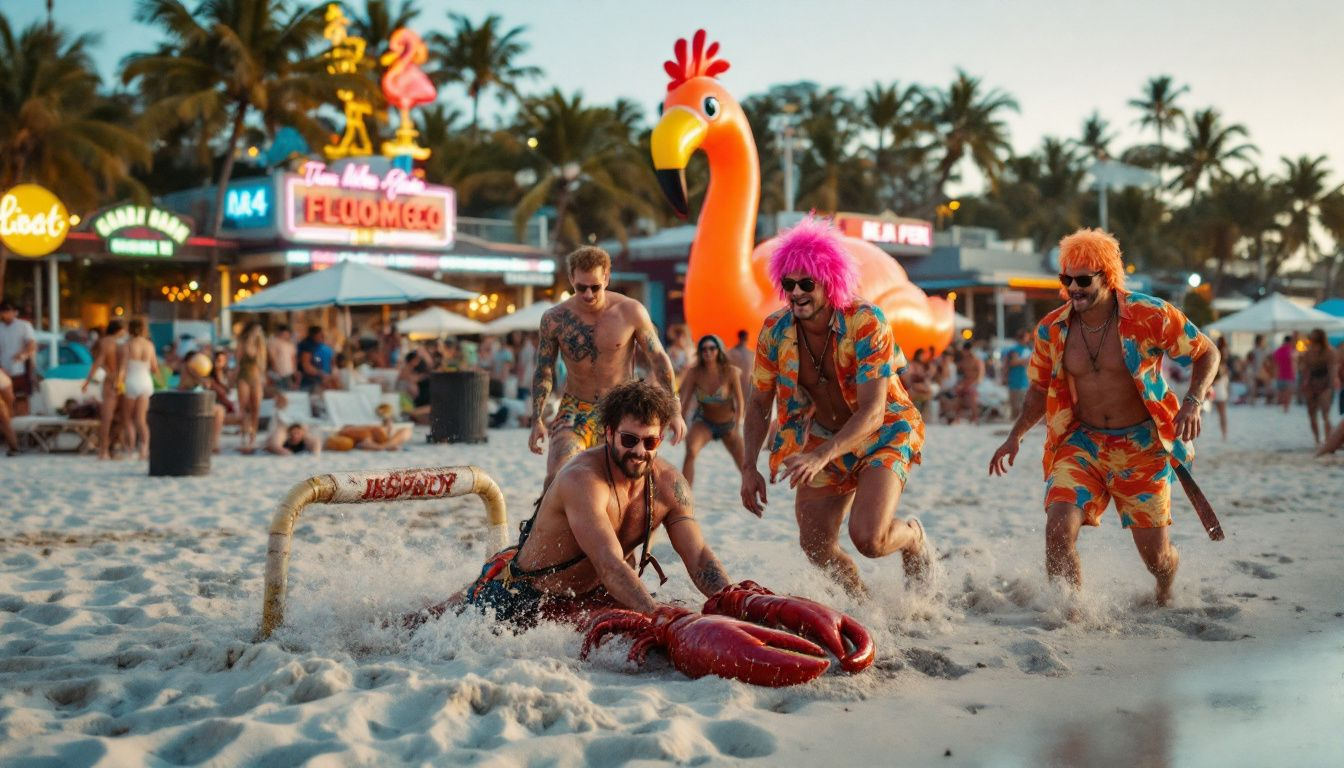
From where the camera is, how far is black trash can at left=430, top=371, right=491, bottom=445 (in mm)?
14102

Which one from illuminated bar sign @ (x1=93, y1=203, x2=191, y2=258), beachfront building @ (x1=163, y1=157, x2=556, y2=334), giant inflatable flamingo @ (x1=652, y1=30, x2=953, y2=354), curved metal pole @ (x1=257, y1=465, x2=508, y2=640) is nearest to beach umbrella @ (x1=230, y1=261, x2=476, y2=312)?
giant inflatable flamingo @ (x1=652, y1=30, x2=953, y2=354)

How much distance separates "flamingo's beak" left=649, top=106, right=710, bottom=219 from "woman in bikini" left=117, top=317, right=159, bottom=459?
204 inches

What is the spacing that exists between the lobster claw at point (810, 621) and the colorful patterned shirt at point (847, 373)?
93cm

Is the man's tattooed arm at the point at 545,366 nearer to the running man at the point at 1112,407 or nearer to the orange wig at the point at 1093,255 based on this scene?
the running man at the point at 1112,407

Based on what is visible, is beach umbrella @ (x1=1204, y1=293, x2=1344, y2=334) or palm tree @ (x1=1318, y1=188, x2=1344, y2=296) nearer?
beach umbrella @ (x1=1204, y1=293, x2=1344, y2=334)

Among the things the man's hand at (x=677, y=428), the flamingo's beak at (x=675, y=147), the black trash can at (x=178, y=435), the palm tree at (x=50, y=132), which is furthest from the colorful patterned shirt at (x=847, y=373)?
the palm tree at (x=50, y=132)

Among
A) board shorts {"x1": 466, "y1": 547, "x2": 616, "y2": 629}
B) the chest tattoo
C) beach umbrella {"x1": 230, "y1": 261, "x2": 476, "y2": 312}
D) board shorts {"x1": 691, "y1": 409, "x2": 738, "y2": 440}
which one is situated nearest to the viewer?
board shorts {"x1": 466, "y1": 547, "x2": 616, "y2": 629}

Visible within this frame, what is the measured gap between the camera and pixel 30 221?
18734 millimetres

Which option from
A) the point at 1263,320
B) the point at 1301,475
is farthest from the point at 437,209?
the point at 1301,475

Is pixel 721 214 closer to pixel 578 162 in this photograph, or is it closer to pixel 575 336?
pixel 575 336

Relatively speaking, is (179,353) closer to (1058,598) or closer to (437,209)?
(437,209)

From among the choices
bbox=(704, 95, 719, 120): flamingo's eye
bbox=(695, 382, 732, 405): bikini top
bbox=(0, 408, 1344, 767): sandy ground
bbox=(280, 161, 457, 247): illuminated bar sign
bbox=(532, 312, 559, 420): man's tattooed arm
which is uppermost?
bbox=(280, 161, 457, 247): illuminated bar sign

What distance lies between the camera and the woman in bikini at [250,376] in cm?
1292

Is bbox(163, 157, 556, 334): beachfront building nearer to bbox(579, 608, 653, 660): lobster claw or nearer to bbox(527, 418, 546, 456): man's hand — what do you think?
bbox(527, 418, 546, 456): man's hand
